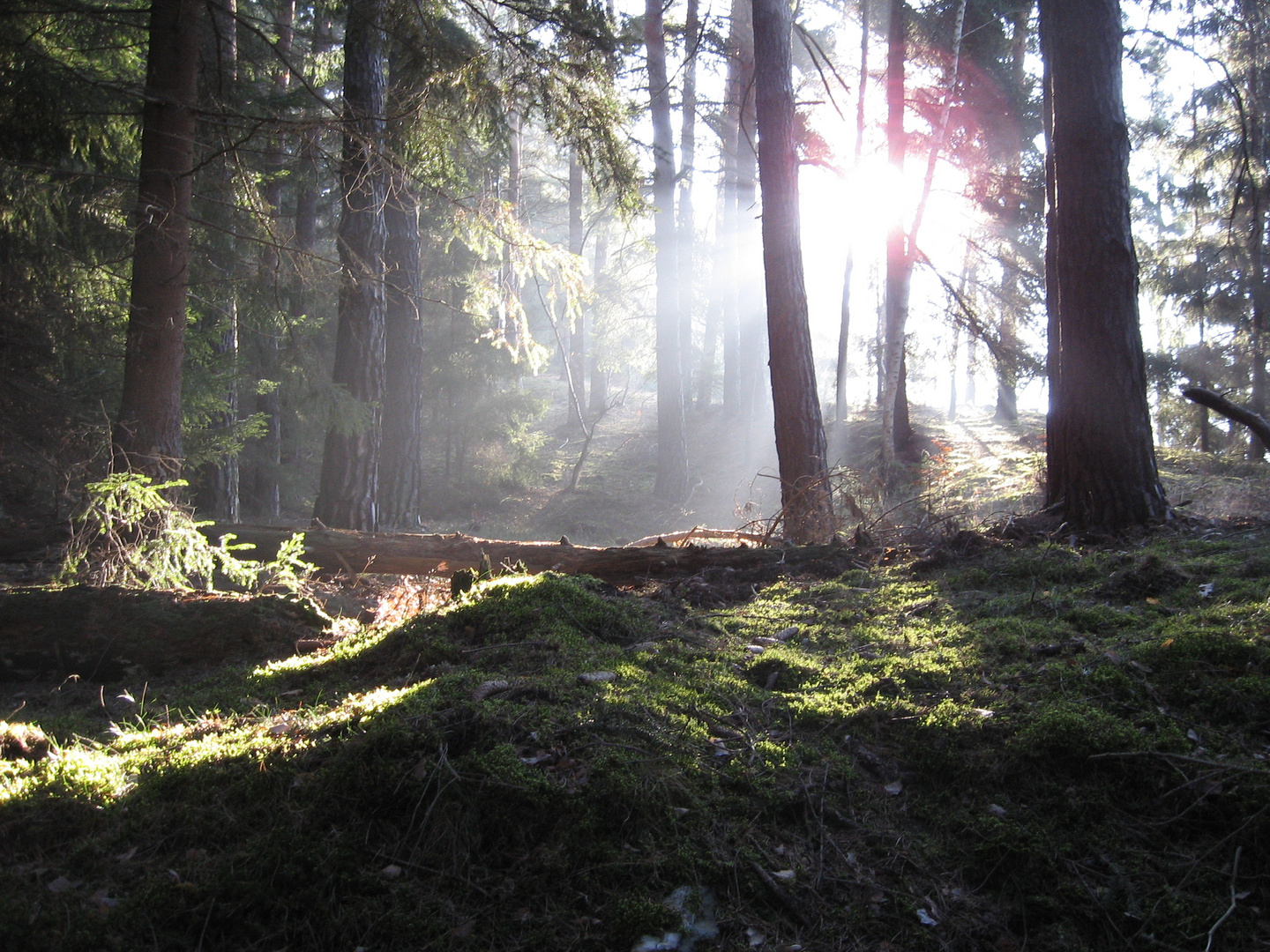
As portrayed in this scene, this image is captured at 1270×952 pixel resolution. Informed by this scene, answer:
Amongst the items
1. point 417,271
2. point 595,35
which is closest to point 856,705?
point 595,35

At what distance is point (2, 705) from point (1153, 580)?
6400 mm

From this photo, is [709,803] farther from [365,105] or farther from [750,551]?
→ [365,105]

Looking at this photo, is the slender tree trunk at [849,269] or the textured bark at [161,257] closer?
the textured bark at [161,257]

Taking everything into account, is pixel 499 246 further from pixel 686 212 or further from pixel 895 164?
pixel 686 212

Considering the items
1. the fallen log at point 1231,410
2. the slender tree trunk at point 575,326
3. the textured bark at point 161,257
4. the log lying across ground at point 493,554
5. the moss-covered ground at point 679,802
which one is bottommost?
the moss-covered ground at point 679,802

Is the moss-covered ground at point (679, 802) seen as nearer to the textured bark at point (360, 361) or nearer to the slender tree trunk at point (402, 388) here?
the textured bark at point (360, 361)

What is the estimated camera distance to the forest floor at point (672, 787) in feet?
7.05

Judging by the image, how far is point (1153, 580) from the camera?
4.30 metres

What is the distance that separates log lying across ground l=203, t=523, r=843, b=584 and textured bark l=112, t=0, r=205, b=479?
1178mm

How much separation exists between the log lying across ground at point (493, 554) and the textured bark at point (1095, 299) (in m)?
2.09

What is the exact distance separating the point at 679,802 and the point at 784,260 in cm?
681

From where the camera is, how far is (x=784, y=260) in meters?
8.24

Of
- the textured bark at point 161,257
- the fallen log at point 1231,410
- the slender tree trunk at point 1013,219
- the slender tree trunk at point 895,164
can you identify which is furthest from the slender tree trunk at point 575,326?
the fallen log at point 1231,410

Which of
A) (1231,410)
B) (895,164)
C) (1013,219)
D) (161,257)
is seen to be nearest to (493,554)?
(161,257)
